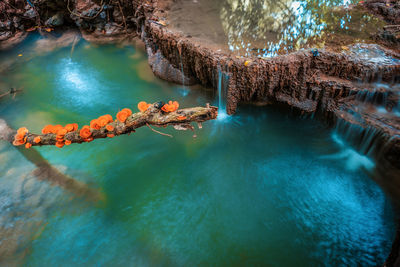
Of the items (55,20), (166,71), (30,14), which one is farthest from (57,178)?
(30,14)

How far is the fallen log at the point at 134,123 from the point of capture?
274 centimetres

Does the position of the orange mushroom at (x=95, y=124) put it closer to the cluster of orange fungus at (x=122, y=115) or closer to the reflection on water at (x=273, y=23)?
the cluster of orange fungus at (x=122, y=115)

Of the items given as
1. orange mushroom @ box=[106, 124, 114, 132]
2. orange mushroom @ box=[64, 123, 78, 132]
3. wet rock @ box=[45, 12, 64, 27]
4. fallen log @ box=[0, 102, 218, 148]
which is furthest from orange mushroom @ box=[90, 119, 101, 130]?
wet rock @ box=[45, 12, 64, 27]

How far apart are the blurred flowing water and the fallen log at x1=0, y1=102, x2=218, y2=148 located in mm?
995

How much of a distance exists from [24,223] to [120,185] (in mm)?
1505

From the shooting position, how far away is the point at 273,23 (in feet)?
17.9

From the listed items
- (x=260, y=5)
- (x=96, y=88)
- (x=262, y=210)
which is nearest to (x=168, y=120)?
(x=262, y=210)

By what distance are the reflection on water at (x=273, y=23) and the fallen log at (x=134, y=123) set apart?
270 cm

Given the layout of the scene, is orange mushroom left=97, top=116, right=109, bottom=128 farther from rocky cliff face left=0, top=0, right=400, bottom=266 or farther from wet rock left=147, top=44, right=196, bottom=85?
wet rock left=147, top=44, right=196, bottom=85

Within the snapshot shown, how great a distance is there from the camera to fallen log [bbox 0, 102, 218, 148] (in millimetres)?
2744

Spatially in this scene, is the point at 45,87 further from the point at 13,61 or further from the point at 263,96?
the point at 263,96

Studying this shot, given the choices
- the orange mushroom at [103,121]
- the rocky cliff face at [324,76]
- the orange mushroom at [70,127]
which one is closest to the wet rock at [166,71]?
the rocky cliff face at [324,76]

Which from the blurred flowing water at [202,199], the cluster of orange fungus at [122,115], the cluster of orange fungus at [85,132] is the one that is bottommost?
the blurred flowing water at [202,199]

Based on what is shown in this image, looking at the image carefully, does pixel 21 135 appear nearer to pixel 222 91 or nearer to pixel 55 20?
pixel 222 91
